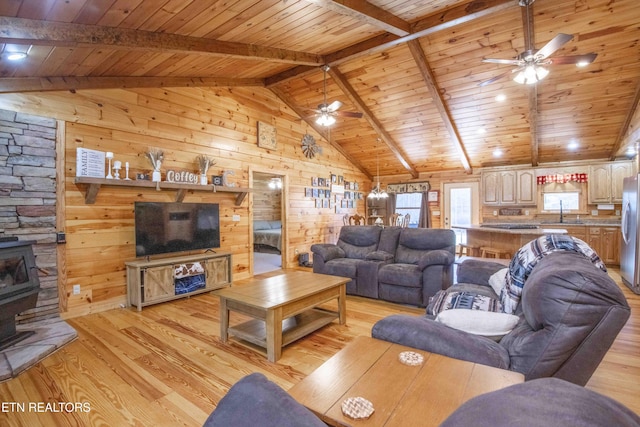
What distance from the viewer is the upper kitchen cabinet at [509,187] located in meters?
7.34

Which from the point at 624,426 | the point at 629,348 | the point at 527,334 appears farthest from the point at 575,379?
the point at 629,348

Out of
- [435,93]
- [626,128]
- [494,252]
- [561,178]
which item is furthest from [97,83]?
[561,178]

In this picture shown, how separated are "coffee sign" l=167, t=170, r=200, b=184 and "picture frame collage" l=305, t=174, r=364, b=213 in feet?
9.77

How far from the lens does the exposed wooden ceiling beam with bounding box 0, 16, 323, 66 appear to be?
2.38m

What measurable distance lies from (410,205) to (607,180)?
14.3 feet

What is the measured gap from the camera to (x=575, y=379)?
1367 mm

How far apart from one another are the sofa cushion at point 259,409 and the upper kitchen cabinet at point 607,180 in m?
8.47

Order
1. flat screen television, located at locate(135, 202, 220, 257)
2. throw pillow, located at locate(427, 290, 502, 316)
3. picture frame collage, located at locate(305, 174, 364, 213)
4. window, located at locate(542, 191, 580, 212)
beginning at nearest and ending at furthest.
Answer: throw pillow, located at locate(427, 290, 502, 316)
flat screen television, located at locate(135, 202, 220, 257)
window, located at locate(542, 191, 580, 212)
picture frame collage, located at locate(305, 174, 364, 213)

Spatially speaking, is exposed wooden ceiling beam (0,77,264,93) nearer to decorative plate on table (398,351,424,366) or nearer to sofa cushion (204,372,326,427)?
sofa cushion (204,372,326,427)

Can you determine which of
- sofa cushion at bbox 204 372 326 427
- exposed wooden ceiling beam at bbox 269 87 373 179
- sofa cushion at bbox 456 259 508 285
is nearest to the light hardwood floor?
sofa cushion at bbox 456 259 508 285

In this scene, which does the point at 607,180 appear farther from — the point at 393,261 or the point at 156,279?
the point at 156,279

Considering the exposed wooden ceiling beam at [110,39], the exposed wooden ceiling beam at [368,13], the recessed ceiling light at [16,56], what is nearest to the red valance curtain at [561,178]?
the exposed wooden ceiling beam at [368,13]

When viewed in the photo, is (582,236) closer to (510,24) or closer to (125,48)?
(510,24)

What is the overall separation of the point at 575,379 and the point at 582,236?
6.65 meters
